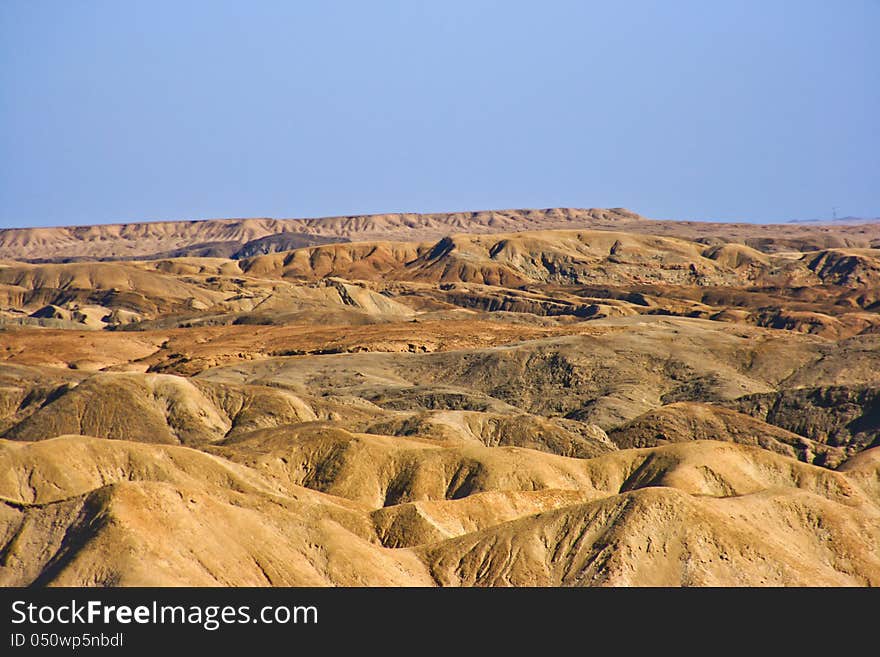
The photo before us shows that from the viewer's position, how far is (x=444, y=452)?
71.1 meters

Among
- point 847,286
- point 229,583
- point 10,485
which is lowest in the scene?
point 229,583

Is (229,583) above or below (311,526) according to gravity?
below

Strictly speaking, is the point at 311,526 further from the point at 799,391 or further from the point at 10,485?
the point at 799,391

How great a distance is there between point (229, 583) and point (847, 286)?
567ft

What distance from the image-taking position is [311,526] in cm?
4994

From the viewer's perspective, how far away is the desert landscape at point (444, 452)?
47.3m

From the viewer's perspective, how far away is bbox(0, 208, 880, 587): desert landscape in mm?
47312
